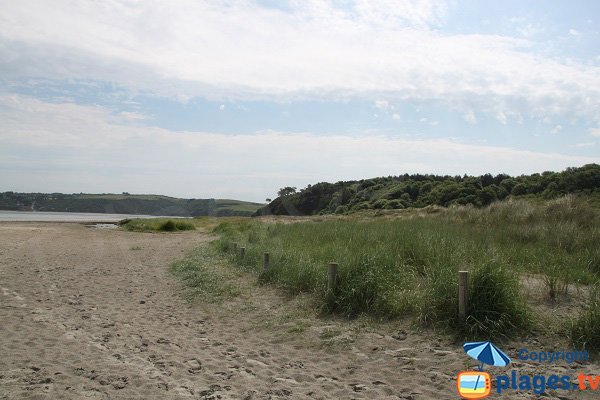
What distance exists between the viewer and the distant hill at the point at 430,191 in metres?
34.2

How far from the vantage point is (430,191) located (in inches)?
2180

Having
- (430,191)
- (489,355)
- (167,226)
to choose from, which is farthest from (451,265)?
(430,191)

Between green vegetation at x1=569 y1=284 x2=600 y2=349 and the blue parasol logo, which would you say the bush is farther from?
the blue parasol logo

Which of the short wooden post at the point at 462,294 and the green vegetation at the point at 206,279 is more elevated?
the short wooden post at the point at 462,294

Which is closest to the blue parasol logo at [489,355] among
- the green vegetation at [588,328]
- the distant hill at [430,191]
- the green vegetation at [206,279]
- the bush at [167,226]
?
the green vegetation at [588,328]

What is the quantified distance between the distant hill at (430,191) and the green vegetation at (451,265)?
1091 centimetres

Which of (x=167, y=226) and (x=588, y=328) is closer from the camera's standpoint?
(x=588, y=328)

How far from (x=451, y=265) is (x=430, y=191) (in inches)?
1894

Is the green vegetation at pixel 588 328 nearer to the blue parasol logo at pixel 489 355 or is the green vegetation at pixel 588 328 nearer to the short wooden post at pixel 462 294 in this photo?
the short wooden post at pixel 462 294

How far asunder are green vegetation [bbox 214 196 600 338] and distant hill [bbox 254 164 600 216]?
10906 millimetres

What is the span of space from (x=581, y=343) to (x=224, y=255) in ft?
45.8

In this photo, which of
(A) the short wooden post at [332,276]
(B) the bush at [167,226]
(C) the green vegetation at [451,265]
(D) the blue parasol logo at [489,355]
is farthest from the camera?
(B) the bush at [167,226]

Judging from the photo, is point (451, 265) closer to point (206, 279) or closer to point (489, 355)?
point (489, 355)

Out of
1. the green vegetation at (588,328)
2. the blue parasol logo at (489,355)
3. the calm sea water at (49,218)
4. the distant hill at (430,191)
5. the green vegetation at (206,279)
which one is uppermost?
the distant hill at (430,191)
